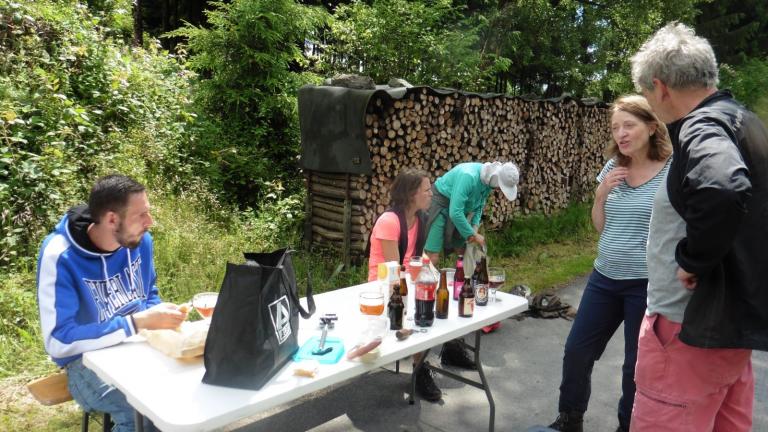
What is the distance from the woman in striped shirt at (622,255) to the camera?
2752mm

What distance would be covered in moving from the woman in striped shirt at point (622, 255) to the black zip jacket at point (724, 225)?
0.86 m

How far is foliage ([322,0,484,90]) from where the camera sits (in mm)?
8055

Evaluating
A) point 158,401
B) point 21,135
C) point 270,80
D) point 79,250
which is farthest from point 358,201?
point 158,401

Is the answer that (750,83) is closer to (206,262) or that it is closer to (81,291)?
(206,262)

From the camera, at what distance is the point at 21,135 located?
15.5 ft

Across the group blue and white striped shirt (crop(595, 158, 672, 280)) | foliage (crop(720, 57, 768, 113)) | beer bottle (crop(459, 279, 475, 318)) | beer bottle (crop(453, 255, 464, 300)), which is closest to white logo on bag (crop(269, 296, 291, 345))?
beer bottle (crop(459, 279, 475, 318))

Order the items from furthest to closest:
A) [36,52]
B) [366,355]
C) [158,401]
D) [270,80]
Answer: [270,80] < [36,52] < [366,355] < [158,401]

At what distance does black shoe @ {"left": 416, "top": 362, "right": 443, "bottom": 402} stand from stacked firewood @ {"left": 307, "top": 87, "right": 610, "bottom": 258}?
2.36 meters

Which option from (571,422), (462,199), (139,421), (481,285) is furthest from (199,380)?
(462,199)

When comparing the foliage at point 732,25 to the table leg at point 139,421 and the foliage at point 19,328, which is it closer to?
the foliage at point 19,328

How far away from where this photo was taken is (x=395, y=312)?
2607mm

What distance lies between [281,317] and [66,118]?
14.5 feet

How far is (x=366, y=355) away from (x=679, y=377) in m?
1.19

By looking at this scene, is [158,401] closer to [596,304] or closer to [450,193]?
[596,304]
